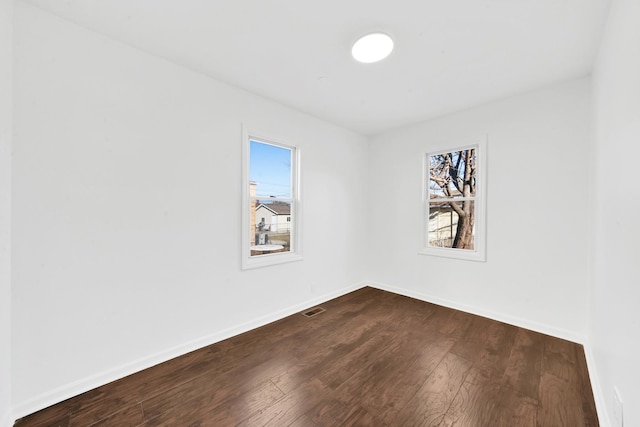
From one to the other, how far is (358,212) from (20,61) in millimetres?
3756

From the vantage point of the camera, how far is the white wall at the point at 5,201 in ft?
4.70

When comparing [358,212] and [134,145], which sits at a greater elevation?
[134,145]

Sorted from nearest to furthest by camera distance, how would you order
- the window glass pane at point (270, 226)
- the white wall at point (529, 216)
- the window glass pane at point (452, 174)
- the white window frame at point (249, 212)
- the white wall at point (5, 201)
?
the white wall at point (5, 201), the white wall at point (529, 216), the white window frame at point (249, 212), the window glass pane at point (270, 226), the window glass pane at point (452, 174)

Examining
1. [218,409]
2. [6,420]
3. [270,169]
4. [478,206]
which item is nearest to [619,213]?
[478,206]

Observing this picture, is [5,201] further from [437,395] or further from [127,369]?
[437,395]

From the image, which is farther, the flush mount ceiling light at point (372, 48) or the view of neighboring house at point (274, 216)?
the view of neighboring house at point (274, 216)

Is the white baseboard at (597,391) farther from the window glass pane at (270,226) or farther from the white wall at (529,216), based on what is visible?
the window glass pane at (270,226)

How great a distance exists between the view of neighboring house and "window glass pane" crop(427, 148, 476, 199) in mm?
2100

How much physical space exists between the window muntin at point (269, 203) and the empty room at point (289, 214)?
3cm

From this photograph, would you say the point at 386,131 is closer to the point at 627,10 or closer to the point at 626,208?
the point at 627,10

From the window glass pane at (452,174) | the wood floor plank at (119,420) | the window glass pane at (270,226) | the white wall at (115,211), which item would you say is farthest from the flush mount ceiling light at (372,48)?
the wood floor plank at (119,420)

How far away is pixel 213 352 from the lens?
2.29 meters

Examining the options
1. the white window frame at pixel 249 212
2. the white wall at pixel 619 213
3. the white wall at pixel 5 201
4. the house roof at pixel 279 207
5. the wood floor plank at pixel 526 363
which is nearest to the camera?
the white wall at pixel 619 213

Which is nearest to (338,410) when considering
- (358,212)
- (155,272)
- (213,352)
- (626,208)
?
(213,352)
